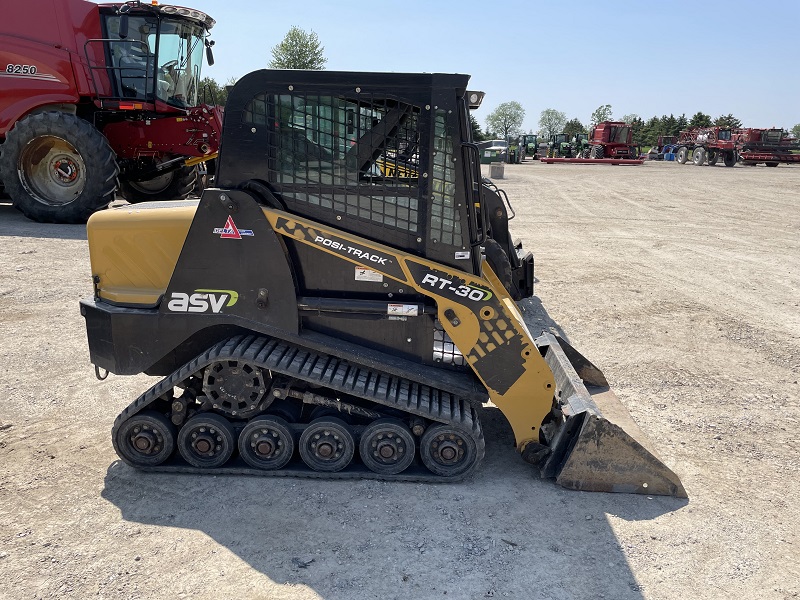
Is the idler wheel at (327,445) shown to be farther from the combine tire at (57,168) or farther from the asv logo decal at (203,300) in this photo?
the combine tire at (57,168)

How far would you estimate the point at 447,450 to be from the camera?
165 inches

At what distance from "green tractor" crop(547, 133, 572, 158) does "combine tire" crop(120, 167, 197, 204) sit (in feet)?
113

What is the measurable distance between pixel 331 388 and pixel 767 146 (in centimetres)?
3903

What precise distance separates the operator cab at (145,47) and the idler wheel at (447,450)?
34.1 feet

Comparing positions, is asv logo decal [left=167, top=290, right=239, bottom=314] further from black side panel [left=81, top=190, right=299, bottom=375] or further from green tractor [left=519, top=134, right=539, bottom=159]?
green tractor [left=519, top=134, right=539, bottom=159]

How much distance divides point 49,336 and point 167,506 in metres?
3.58

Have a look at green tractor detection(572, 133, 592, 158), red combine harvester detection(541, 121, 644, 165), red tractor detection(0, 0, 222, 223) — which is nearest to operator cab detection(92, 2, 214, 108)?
red tractor detection(0, 0, 222, 223)

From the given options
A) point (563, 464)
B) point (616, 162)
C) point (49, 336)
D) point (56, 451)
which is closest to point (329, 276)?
point (563, 464)

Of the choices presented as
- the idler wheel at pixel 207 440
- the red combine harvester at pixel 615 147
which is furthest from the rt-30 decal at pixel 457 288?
the red combine harvester at pixel 615 147

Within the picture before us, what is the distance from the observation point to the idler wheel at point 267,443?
418 centimetres

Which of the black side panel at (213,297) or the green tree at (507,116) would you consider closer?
the black side panel at (213,297)

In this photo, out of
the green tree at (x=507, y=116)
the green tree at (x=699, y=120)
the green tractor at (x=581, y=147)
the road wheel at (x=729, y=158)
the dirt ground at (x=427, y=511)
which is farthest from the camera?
the green tree at (x=507, y=116)

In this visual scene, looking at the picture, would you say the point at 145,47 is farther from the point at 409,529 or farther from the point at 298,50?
the point at 298,50

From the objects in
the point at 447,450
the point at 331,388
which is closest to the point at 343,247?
the point at 331,388
